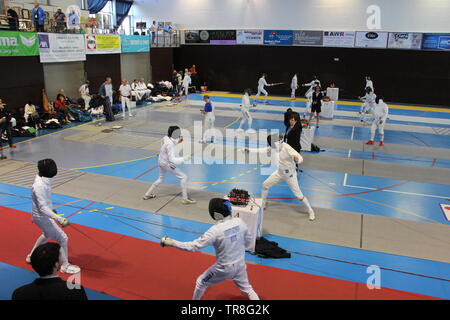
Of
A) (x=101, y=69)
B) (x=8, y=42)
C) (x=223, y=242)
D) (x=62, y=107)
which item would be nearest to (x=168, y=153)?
(x=223, y=242)

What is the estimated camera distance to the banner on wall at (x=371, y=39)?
79.7ft

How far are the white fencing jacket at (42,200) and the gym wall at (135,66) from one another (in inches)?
752

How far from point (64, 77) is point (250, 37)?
1451cm

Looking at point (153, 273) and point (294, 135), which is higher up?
point (294, 135)

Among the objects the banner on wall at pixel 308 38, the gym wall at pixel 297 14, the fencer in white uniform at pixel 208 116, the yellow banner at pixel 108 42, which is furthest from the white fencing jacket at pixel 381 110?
the yellow banner at pixel 108 42

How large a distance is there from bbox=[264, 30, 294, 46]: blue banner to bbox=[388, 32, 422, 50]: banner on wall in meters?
6.78

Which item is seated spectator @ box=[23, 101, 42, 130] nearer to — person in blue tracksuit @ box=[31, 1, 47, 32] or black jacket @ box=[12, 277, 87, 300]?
person in blue tracksuit @ box=[31, 1, 47, 32]

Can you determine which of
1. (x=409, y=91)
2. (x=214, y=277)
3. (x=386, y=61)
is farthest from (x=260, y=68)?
(x=214, y=277)

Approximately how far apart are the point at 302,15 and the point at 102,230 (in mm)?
23643

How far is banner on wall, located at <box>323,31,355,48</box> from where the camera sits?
24.9 metres

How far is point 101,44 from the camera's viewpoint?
65.7 feet

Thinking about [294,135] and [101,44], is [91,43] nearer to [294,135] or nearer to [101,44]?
[101,44]

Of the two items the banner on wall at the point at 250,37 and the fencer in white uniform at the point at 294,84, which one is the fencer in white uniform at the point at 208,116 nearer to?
the fencer in white uniform at the point at 294,84

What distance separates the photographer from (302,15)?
2600 centimetres
